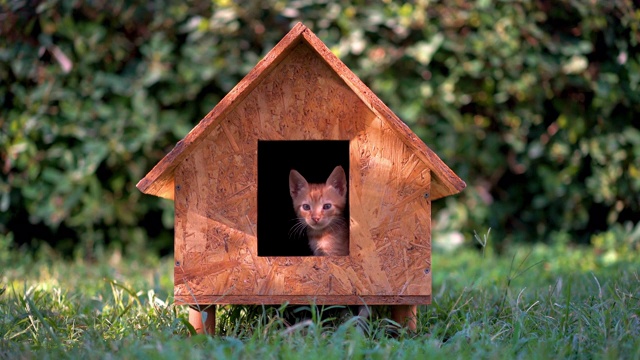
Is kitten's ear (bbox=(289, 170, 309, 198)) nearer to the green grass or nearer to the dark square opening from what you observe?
the dark square opening

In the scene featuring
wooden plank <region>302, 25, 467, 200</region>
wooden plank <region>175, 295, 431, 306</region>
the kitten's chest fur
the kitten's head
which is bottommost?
wooden plank <region>175, 295, 431, 306</region>

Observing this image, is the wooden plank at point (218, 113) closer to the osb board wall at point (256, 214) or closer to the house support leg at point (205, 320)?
the osb board wall at point (256, 214)

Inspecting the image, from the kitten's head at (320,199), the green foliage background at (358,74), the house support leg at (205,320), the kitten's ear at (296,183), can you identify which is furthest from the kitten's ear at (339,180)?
the green foliage background at (358,74)

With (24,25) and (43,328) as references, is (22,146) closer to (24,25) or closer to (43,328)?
(24,25)

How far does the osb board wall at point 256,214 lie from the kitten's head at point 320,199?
477 mm

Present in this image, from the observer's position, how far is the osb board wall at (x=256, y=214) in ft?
10.3

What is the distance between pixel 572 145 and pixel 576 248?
2.97ft

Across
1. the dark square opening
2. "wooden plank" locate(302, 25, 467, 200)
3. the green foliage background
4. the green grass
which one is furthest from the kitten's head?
the green foliage background

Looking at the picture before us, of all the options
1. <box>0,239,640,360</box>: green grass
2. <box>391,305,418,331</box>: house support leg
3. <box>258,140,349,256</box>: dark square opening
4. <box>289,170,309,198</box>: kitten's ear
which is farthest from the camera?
<box>258,140,349,256</box>: dark square opening

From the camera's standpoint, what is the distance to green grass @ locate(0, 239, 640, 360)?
2590 mm

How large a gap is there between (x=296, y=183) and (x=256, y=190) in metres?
0.64

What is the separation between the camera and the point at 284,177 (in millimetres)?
4402

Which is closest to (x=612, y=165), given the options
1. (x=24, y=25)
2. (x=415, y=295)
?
(x=415, y=295)

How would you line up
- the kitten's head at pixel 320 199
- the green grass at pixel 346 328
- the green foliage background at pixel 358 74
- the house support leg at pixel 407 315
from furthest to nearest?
the green foliage background at pixel 358 74 → the kitten's head at pixel 320 199 → the house support leg at pixel 407 315 → the green grass at pixel 346 328
